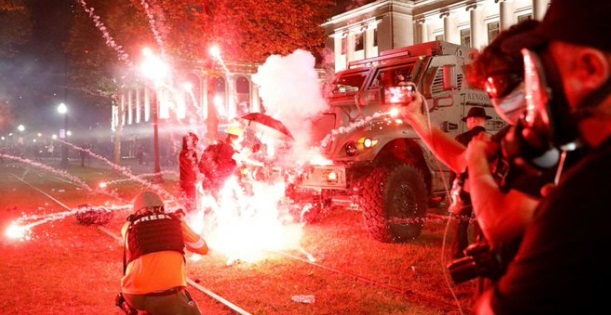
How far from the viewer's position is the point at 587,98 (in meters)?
1.34

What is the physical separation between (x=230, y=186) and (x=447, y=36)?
103 feet

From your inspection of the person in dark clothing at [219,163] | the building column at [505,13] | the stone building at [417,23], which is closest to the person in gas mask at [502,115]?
the person in dark clothing at [219,163]

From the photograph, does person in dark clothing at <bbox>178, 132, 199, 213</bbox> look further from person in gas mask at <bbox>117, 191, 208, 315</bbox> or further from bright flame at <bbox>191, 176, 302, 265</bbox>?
person in gas mask at <bbox>117, 191, 208, 315</bbox>

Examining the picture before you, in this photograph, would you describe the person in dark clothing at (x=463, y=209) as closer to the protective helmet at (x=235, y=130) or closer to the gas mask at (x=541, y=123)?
the gas mask at (x=541, y=123)

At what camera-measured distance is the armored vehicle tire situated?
27.3 ft

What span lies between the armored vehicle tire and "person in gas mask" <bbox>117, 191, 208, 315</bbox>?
Result: 15.5 ft

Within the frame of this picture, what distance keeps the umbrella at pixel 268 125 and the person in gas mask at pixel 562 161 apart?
25.5ft

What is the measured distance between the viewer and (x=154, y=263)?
152 inches

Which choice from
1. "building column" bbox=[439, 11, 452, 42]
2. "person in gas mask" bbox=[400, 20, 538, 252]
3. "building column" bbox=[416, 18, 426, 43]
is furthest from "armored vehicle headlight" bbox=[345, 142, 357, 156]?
"building column" bbox=[416, 18, 426, 43]

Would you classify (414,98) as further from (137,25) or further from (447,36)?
(447,36)

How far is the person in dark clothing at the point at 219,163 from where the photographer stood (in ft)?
30.1

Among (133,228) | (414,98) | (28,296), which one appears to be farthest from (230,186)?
(414,98)

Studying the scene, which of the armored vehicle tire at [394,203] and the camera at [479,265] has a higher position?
the camera at [479,265]

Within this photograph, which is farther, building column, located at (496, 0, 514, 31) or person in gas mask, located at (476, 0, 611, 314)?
building column, located at (496, 0, 514, 31)
